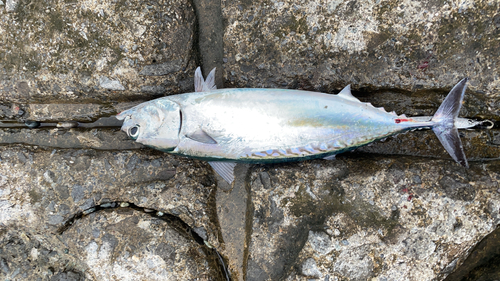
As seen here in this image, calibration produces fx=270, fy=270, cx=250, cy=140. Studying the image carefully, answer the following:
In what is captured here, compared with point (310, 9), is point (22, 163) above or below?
below

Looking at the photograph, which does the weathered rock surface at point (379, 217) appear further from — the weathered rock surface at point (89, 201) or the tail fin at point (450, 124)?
the weathered rock surface at point (89, 201)

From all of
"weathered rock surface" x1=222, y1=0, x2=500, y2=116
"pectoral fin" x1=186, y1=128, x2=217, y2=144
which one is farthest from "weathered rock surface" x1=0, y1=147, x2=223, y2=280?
"weathered rock surface" x1=222, y1=0, x2=500, y2=116

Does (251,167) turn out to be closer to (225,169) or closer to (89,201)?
(225,169)

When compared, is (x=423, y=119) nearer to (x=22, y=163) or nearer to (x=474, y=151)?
(x=474, y=151)

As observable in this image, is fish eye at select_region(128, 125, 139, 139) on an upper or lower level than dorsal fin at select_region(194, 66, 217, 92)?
lower

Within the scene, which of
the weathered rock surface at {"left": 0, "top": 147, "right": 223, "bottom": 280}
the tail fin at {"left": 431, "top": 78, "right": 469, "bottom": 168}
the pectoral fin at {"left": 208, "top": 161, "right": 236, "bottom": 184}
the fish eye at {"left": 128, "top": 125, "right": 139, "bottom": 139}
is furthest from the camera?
the weathered rock surface at {"left": 0, "top": 147, "right": 223, "bottom": 280}

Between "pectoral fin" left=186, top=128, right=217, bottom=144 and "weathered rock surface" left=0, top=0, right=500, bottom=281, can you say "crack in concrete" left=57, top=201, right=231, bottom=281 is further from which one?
"pectoral fin" left=186, top=128, right=217, bottom=144

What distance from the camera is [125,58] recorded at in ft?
8.25

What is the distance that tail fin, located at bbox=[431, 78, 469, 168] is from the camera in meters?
2.11

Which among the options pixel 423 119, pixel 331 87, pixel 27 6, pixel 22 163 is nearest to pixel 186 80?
pixel 331 87

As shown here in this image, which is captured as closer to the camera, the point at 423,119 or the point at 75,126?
the point at 423,119

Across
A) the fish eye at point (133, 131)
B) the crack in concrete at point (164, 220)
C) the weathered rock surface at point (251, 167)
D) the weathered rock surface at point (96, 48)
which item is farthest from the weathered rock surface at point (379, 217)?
the weathered rock surface at point (96, 48)

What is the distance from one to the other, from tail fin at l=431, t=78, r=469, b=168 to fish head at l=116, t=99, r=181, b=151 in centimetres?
208

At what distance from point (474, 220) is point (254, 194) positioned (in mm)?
1889
